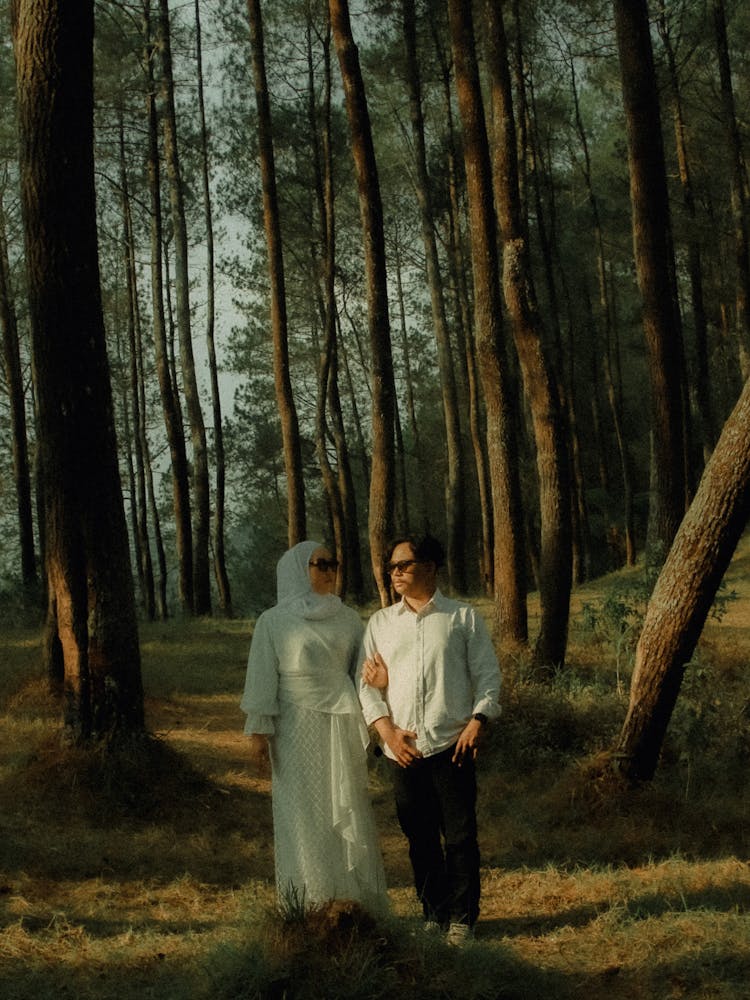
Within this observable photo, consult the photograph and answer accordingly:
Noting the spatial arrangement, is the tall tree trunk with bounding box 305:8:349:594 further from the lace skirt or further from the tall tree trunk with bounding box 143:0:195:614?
the lace skirt

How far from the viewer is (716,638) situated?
15250mm

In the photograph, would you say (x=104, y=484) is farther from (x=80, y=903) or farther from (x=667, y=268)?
(x=667, y=268)

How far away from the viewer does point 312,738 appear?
565cm

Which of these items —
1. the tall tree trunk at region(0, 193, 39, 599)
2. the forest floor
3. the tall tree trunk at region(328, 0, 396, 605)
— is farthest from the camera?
the tall tree trunk at region(0, 193, 39, 599)

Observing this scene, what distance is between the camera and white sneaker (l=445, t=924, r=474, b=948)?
564 cm

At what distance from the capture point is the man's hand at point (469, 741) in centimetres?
557

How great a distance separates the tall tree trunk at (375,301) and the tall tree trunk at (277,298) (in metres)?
4.83

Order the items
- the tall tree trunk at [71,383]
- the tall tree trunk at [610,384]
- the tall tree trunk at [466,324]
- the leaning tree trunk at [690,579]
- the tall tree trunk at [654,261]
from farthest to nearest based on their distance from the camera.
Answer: the tall tree trunk at [610,384] → the tall tree trunk at [466,324] → the tall tree trunk at [654,261] → the tall tree trunk at [71,383] → the leaning tree trunk at [690,579]

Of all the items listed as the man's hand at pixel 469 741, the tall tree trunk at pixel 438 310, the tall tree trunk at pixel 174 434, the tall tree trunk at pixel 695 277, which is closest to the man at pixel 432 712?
the man's hand at pixel 469 741

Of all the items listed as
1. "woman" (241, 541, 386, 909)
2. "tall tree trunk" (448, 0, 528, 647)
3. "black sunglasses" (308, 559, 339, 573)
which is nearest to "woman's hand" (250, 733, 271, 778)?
"woman" (241, 541, 386, 909)

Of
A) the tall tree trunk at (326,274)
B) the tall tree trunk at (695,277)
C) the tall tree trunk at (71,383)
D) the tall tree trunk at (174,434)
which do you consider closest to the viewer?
the tall tree trunk at (71,383)

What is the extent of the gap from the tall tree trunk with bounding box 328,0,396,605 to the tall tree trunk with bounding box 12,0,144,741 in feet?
16.1

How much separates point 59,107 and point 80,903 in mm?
5560

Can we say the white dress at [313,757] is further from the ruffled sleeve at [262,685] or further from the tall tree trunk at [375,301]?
the tall tree trunk at [375,301]
